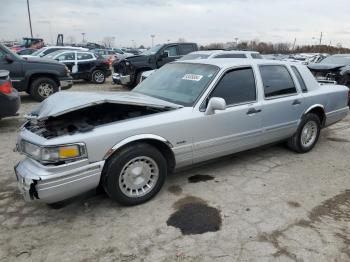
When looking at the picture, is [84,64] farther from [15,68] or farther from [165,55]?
[15,68]

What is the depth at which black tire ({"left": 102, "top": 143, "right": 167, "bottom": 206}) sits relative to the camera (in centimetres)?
353

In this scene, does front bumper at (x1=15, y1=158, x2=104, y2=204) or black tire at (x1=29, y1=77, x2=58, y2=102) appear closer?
front bumper at (x1=15, y1=158, x2=104, y2=204)

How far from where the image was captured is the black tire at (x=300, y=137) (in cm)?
547

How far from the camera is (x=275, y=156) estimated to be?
550cm

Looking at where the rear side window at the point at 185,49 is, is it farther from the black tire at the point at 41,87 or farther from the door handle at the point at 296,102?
the door handle at the point at 296,102

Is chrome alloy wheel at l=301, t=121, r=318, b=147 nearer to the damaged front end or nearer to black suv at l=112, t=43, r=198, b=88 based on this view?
the damaged front end

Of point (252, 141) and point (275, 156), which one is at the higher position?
point (252, 141)

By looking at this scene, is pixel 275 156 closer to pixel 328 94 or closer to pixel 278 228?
pixel 328 94

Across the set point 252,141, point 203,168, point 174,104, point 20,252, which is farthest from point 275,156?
point 20,252

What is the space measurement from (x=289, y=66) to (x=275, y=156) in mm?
1422

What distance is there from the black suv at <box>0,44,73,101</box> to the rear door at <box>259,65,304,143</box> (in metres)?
7.07

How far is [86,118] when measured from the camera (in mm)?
4027

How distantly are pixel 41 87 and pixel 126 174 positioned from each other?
24.3 feet

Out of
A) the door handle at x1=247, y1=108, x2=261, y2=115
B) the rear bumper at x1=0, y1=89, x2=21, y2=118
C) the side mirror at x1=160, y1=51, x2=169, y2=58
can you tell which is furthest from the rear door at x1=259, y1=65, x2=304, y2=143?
the side mirror at x1=160, y1=51, x2=169, y2=58
